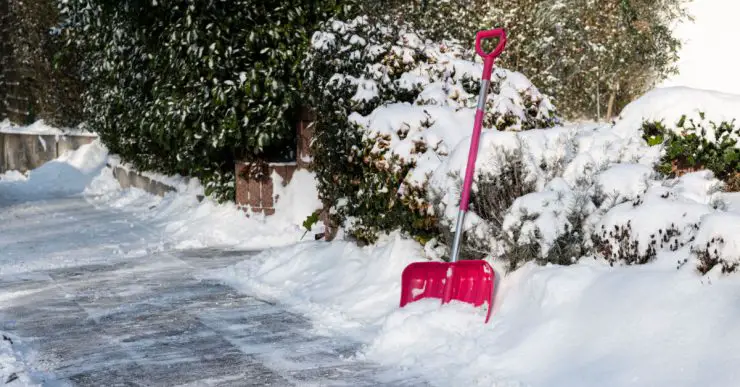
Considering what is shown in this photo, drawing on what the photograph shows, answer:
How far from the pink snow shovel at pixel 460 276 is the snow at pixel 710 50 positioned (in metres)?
16.4

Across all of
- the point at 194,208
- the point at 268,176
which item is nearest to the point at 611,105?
the point at 194,208

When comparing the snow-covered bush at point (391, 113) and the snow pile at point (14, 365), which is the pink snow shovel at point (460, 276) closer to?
the snow-covered bush at point (391, 113)

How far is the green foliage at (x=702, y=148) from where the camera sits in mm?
6621

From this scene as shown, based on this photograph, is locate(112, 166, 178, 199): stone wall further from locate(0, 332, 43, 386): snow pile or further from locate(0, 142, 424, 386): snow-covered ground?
locate(0, 332, 43, 386): snow pile

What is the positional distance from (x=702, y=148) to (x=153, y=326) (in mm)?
4249

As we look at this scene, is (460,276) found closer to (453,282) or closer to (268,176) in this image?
(453,282)

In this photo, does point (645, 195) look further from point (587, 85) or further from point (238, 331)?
point (587, 85)

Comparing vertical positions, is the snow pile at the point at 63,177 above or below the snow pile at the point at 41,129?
below

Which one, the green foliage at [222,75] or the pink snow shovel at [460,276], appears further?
the green foliage at [222,75]

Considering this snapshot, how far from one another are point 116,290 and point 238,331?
210cm

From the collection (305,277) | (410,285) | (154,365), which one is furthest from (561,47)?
(154,365)

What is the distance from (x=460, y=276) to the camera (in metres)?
5.88

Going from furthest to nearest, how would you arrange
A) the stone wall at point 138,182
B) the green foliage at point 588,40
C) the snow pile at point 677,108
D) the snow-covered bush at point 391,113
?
1. the green foliage at point 588,40
2. the stone wall at point 138,182
3. the snow-covered bush at point 391,113
4. the snow pile at point 677,108

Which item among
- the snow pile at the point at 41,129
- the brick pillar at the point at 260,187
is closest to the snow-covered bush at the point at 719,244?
the brick pillar at the point at 260,187
